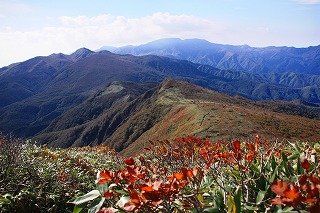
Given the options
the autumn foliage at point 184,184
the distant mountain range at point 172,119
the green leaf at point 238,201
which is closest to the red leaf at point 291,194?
the autumn foliage at point 184,184

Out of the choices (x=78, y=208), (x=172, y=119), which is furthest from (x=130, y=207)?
(x=172, y=119)

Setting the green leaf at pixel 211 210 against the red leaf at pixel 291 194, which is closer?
the red leaf at pixel 291 194

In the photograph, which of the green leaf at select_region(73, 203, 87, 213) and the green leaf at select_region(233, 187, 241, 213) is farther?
the green leaf at select_region(73, 203, 87, 213)

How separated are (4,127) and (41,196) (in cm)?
14273

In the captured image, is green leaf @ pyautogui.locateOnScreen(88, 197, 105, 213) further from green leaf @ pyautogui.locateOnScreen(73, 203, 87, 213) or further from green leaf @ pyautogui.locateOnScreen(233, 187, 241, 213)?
green leaf @ pyautogui.locateOnScreen(233, 187, 241, 213)

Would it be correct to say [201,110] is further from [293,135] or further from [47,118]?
[47,118]

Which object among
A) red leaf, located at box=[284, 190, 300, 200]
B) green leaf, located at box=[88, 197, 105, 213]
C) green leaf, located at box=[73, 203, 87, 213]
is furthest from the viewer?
green leaf, located at box=[73, 203, 87, 213]

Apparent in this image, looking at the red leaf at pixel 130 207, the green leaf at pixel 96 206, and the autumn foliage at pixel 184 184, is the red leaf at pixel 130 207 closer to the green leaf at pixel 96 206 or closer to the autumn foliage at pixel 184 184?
the autumn foliage at pixel 184 184

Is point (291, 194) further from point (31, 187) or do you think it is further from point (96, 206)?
point (31, 187)

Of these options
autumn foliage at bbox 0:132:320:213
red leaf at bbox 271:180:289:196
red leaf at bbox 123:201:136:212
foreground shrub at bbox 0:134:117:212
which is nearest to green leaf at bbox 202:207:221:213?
autumn foliage at bbox 0:132:320:213

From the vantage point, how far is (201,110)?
38938 mm

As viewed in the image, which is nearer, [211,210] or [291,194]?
[291,194]

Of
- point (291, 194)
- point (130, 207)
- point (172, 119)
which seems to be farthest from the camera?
point (172, 119)

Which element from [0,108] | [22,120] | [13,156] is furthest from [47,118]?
[13,156]
